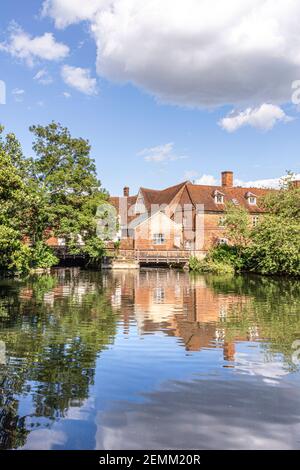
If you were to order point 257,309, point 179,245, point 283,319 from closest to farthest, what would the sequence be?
point 283,319 < point 257,309 < point 179,245

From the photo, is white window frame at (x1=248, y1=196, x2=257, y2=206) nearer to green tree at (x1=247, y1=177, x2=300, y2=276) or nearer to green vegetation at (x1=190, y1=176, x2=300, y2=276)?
green vegetation at (x1=190, y1=176, x2=300, y2=276)

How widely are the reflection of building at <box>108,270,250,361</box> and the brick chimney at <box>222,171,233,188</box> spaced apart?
3763cm

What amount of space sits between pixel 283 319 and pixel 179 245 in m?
43.8

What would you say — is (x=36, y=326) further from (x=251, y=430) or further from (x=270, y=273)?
(x=270, y=273)

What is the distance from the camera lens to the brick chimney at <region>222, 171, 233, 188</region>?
224 feet

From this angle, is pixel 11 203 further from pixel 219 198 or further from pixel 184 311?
pixel 219 198

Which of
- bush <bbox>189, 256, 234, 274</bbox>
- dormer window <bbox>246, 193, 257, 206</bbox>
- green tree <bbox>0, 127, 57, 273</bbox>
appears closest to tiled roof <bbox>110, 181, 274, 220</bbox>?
dormer window <bbox>246, 193, 257, 206</bbox>

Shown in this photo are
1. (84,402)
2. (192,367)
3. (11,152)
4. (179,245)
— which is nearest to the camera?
(84,402)

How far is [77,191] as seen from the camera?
51.2 metres

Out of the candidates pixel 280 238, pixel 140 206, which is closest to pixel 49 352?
pixel 280 238

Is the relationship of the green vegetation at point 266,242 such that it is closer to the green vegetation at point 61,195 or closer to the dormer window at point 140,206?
the green vegetation at point 61,195

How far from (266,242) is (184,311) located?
89.1 feet

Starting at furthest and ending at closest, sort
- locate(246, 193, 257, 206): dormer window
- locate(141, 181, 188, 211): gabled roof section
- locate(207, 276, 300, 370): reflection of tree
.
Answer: locate(141, 181, 188, 211): gabled roof section, locate(246, 193, 257, 206): dormer window, locate(207, 276, 300, 370): reflection of tree
